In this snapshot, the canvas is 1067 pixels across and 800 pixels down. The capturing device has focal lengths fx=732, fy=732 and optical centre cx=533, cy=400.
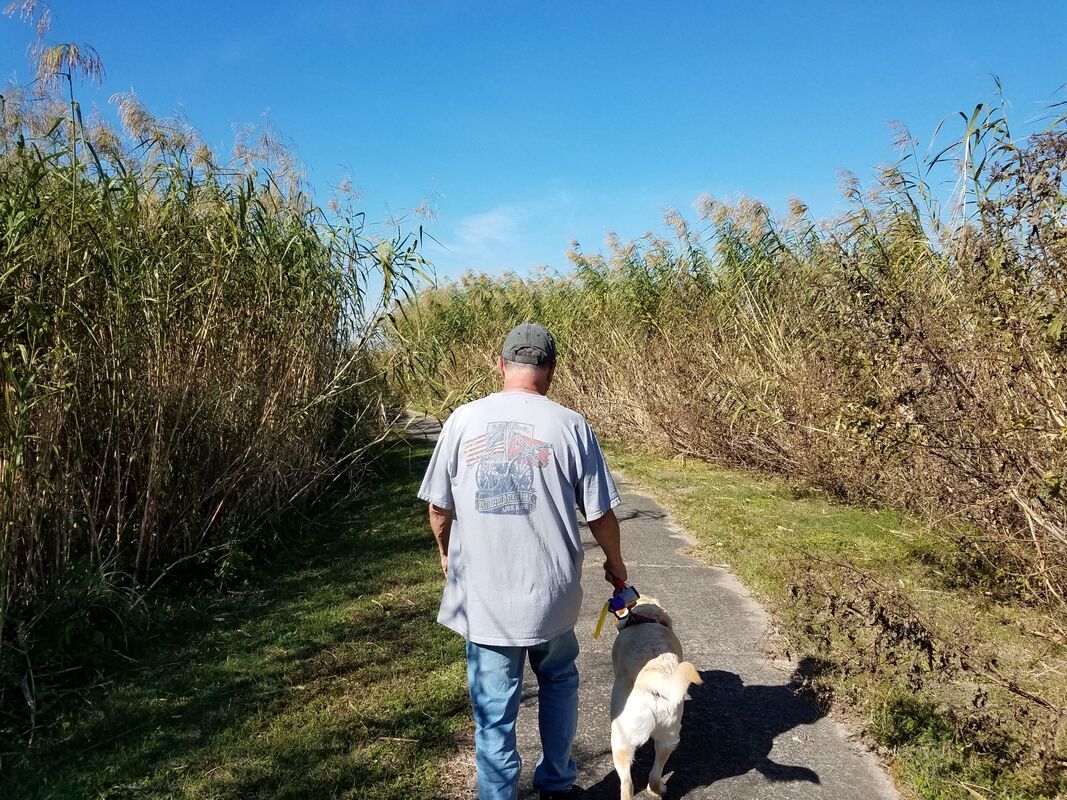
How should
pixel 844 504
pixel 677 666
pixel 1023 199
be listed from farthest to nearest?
pixel 844 504
pixel 1023 199
pixel 677 666

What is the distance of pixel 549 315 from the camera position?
47.2 feet

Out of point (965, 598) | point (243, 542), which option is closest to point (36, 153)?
point (243, 542)

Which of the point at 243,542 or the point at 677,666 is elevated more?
the point at 243,542

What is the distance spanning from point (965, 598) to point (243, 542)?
5365 millimetres

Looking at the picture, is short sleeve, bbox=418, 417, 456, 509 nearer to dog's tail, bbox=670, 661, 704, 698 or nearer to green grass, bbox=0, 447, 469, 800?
dog's tail, bbox=670, 661, 704, 698

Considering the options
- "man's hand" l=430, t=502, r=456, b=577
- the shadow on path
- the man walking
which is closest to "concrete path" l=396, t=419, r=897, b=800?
the shadow on path

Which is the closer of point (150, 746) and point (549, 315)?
point (150, 746)

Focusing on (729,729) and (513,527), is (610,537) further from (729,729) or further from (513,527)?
(729,729)

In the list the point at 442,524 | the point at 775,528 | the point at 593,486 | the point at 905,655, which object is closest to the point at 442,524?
the point at 442,524

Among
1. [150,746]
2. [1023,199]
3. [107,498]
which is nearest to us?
[150,746]

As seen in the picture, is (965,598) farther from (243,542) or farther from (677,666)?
(243,542)

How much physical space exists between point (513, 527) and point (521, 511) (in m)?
0.06

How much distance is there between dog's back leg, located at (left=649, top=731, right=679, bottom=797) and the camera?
274cm

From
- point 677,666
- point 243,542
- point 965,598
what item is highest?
point 243,542
